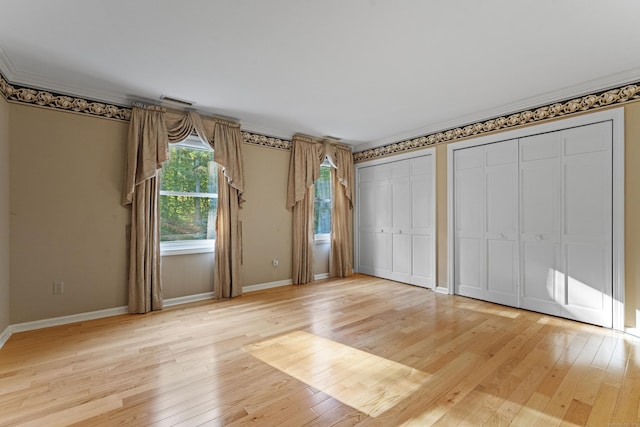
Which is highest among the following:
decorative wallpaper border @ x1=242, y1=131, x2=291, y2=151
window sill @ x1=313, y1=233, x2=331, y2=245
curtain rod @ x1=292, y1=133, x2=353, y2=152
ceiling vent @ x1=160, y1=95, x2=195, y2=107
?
ceiling vent @ x1=160, y1=95, x2=195, y2=107

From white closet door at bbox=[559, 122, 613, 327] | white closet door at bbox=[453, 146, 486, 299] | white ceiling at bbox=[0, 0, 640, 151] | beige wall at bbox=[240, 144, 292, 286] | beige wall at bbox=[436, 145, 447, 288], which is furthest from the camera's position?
beige wall at bbox=[240, 144, 292, 286]

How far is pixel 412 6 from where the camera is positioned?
1996mm

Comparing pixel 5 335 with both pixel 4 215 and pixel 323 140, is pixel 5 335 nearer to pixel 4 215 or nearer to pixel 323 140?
pixel 4 215

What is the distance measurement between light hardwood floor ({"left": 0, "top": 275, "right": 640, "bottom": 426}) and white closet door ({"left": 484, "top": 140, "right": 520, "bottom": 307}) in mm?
461

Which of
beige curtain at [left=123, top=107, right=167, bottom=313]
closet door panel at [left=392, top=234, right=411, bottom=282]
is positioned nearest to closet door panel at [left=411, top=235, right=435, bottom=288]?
closet door panel at [left=392, top=234, right=411, bottom=282]

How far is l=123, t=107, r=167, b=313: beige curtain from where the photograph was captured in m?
3.54

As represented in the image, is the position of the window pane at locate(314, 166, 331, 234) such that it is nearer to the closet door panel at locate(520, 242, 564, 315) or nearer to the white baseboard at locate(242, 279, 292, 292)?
the white baseboard at locate(242, 279, 292, 292)

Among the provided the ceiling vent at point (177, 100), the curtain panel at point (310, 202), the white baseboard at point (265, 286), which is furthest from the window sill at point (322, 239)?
the ceiling vent at point (177, 100)

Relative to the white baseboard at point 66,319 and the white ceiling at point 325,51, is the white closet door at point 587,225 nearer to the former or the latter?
the white ceiling at point 325,51

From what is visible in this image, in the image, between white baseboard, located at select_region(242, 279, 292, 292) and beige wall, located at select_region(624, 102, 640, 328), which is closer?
beige wall, located at select_region(624, 102, 640, 328)

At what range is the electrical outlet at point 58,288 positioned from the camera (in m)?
3.19

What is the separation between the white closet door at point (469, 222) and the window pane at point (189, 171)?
12.0 feet

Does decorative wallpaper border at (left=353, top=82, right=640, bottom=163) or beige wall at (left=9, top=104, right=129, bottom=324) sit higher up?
decorative wallpaper border at (left=353, top=82, right=640, bottom=163)

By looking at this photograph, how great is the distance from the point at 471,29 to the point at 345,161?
11.9 ft
